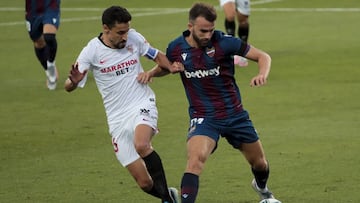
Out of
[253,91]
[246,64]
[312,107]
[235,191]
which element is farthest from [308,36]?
[235,191]

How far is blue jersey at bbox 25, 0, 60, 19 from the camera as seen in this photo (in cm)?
1958

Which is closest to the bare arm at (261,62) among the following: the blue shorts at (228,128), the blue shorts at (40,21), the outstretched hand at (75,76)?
the blue shorts at (228,128)

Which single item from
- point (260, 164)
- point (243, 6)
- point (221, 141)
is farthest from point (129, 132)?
point (243, 6)

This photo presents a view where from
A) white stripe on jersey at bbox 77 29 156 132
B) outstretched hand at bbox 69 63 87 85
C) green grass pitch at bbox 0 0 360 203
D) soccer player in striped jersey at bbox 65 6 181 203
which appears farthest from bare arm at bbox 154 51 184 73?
green grass pitch at bbox 0 0 360 203

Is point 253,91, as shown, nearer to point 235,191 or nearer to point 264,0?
point 235,191

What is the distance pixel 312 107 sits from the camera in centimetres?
1686

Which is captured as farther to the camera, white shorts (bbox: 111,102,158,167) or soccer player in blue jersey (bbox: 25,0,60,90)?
soccer player in blue jersey (bbox: 25,0,60,90)

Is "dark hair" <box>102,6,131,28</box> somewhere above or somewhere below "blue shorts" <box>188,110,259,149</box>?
above

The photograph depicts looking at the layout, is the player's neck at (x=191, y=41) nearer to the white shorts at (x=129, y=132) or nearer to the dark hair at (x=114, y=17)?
the dark hair at (x=114, y=17)

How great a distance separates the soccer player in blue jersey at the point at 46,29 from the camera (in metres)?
19.4

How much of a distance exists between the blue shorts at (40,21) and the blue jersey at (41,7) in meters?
0.05

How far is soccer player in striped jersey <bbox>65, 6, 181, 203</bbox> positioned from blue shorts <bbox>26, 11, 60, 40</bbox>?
8.64 m

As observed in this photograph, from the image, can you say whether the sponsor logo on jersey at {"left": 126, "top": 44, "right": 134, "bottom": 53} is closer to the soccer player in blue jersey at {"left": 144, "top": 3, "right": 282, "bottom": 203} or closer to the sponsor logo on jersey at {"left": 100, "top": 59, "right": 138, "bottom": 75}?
the sponsor logo on jersey at {"left": 100, "top": 59, "right": 138, "bottom": 75}

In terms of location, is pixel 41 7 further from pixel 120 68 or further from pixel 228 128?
pixel 228 128
